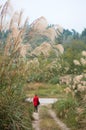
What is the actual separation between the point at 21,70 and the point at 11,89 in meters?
0.70

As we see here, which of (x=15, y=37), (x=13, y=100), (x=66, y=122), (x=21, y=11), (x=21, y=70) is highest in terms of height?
(x=21, y=11)

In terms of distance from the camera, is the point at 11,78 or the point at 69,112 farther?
the point at 69,112

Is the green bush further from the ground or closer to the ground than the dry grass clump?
closer to the ground

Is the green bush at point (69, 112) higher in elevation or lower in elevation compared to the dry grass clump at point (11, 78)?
lower

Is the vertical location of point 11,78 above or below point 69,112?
above

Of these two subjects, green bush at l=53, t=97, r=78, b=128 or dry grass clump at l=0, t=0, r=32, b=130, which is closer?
dry grass clump at l=0, t=0, r=32, b=130

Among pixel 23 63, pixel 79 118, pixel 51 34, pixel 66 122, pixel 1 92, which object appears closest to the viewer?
pixel 1 92

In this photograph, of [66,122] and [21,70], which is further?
[66,122]

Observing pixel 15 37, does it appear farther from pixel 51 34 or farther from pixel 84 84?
pixel 84 84

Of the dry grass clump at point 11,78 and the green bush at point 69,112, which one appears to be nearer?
the dry grass clump at point 11,78

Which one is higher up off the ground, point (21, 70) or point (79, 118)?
point (21, 70)

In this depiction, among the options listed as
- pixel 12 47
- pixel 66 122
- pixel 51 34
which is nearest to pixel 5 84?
pixel 12 47

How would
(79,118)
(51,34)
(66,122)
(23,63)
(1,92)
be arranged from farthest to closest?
(66,122), (79,118), (23,63), (51,34), (1,92)

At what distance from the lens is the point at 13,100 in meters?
8.18
